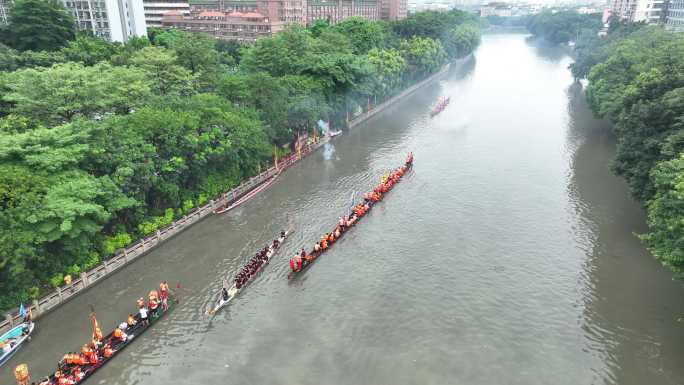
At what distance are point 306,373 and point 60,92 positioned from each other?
87.4 feet

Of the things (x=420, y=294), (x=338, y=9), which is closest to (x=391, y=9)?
(x=338, y=9)

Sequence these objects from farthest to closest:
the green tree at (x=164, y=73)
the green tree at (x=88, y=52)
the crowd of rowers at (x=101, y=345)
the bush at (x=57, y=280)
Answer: the green tree at (x=88, y=52)
the green tree at (x=164, y=73)
the bush at (x=57, y=280)
the crowd of rowers at (x=101, y=345)

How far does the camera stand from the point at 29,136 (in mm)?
27312

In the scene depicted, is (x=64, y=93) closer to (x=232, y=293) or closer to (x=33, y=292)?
(x=33, y=292)

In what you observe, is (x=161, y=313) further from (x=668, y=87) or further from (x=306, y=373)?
(x=668, y=87)

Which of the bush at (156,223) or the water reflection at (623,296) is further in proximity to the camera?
the bush at (156,223)

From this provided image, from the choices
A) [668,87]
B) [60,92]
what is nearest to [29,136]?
[60,92]

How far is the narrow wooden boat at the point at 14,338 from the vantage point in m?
22.3

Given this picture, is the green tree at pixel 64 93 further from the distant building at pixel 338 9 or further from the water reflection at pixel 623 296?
the distant building at pixel 338 9

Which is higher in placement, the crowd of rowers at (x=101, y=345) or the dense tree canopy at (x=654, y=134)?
the dense tree canopy at (x=654, y=134)

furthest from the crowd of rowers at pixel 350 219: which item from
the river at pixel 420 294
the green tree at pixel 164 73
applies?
the green tree at pixel 164 73

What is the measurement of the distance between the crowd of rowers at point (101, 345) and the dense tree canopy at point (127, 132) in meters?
5.07

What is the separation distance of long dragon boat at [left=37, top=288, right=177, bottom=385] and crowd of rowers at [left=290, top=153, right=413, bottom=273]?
8539 millimetres

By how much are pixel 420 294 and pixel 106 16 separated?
83350 mm
